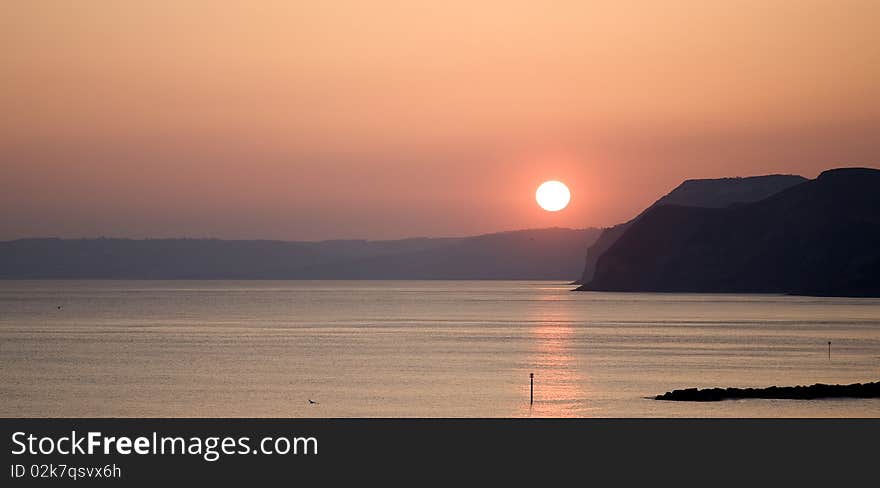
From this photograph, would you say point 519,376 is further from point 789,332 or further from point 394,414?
point 789,332

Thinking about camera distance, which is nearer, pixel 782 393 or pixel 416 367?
pixel 782 393

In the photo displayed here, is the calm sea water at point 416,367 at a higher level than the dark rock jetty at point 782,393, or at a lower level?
higher

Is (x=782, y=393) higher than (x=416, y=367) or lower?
lower

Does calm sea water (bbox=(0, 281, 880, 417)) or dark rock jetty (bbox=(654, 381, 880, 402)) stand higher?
calm sea water (bbox=(0, 281, 880, 417))
